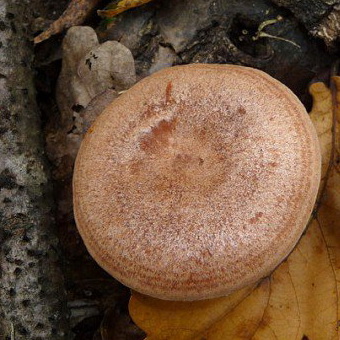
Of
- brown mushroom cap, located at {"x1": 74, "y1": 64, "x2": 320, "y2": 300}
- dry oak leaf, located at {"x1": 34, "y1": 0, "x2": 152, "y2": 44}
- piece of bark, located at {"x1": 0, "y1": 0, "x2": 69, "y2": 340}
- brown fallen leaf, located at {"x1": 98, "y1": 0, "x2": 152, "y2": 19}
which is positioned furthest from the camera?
dry oak leaf, located at {"x1": 34, "y1": 0, "x2": 152, "y2": 44}

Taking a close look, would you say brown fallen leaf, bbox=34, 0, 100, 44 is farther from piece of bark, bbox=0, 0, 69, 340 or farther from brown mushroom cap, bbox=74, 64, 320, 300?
brown mushroom cap, bbox=74, 64, 320, 300

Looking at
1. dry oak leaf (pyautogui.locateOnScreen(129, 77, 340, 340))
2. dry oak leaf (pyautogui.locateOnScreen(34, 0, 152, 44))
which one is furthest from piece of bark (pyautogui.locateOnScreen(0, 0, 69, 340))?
dry oak leaf (pyautogui.locateOnScreen(129, 77, 340, 340))

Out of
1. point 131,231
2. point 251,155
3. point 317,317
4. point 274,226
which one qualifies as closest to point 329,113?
point 251,155

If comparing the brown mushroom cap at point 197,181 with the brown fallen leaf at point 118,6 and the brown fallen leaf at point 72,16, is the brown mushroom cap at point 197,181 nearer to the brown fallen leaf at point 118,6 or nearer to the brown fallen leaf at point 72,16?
the brown fallen leaf at point 118,6

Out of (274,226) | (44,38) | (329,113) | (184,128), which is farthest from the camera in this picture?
(44,38)

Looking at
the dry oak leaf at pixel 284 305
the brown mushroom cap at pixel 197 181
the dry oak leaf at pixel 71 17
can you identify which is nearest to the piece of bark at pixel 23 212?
the dry oak leaf at pixel 71 17

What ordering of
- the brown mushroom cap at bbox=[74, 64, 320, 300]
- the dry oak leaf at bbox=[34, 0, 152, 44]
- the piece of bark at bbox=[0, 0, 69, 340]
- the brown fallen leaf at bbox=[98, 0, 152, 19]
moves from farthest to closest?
1. the dry oak leaf at bbox=[34, 0, 152, 44]
2. the brown fallen leaf at bbox=[98, 0, 152, 19]
3. the piece of bark at bbox=[0, 0, 69, 340]
4. the brown mushroom cap at bbox=[74, 64, 320, 300]

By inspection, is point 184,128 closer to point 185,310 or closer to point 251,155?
point 251,155
